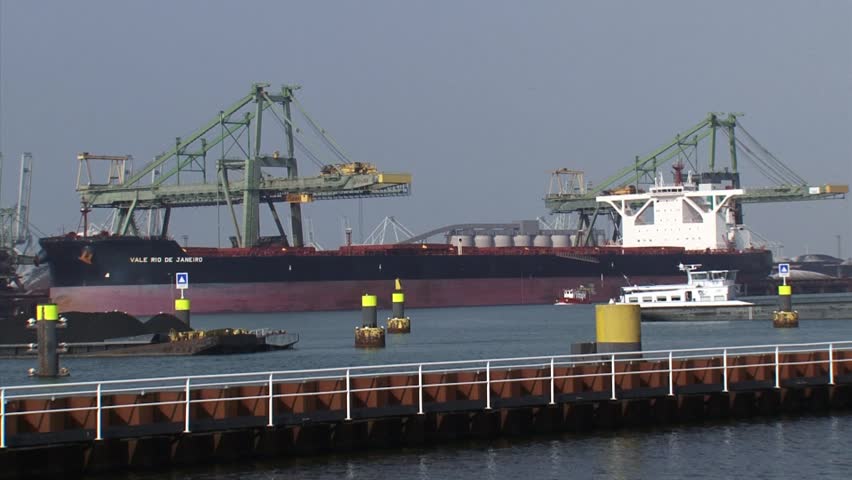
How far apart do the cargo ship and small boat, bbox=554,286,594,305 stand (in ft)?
1.82

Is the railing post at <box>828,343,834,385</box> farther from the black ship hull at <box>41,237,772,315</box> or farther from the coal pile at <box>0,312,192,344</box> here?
the black ship hull at <box>41,237,772,315</box>

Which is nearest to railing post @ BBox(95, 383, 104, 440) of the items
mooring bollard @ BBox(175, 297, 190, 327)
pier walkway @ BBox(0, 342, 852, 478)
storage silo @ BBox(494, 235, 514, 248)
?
pier walkway @ BBox(0, 342, 852, 478)

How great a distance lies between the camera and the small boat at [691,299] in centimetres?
6694

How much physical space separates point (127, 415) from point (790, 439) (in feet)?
35.6

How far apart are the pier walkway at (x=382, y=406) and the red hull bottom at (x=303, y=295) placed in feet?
197

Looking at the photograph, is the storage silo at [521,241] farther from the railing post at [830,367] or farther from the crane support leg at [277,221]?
the railing post at [830,367]

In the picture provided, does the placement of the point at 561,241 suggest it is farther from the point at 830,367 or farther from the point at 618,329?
the point at 618,329

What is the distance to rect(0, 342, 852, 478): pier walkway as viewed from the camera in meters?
19.0

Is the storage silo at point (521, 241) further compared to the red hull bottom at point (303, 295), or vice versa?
the storage silo at point (521, 241)

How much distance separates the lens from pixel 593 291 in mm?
96562

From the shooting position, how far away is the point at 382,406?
21.4 metres

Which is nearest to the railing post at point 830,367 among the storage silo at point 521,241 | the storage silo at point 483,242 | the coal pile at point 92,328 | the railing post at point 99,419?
the railing post at point 99,419

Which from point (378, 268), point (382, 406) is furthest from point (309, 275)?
point (382, 406)

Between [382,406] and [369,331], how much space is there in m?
28.3
